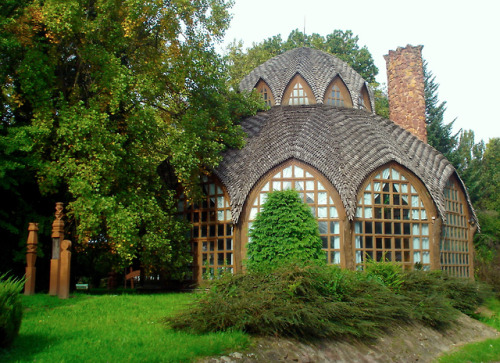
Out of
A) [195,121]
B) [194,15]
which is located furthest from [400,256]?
[194,15]

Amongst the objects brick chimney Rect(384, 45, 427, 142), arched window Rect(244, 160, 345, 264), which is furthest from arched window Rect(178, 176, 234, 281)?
brick chimney Rect(384, 45, 427, 142)

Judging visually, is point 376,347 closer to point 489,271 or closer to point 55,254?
point 55,254

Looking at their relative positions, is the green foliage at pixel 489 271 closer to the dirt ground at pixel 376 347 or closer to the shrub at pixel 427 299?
the shrub at pixel 427 299

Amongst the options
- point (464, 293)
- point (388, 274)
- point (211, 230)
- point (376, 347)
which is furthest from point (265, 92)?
point (376, 347)

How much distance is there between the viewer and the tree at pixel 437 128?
2806 cm

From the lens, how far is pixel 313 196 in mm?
15758

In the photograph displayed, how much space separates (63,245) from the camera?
11984 mm

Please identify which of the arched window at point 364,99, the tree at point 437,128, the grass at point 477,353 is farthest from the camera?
the tree at point 437,128

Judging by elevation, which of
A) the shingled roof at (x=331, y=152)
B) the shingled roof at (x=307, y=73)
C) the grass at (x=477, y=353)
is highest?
the shingled roof at (x=307, y=73)

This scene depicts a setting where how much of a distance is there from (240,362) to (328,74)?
51.4 ft

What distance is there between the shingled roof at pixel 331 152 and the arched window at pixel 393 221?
453 millimetres

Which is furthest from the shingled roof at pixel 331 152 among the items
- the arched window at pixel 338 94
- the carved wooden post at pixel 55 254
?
the carved wooden post at pixel 55 254

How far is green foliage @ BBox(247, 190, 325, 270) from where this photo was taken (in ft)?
46.1

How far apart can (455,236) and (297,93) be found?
799 centimetres
